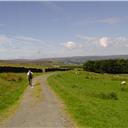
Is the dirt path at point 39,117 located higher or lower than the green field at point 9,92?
higher

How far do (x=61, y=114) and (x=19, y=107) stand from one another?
14.2 ft

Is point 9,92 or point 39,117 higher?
point 39,117

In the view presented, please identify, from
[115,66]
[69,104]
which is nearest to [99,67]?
[115,66]

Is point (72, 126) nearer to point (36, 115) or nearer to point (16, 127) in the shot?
point (16, 127)

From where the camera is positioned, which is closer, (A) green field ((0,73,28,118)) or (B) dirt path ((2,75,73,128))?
(B) dirt path ((2,75,73,128))

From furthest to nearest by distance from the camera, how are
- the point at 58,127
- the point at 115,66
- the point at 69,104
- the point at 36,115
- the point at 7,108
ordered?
the point at 115,66 → the point at 69,104 → the point at 7,108 → the point at 36,115 → the point at 58,127

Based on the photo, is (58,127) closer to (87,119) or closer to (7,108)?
(87,119)

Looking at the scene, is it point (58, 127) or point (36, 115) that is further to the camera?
point (36, 115)

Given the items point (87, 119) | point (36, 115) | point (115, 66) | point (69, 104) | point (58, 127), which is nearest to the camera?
point (58, 127)

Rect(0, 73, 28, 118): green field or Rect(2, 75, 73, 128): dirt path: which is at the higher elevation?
Rect(2, 75, 73, 128): dirt path

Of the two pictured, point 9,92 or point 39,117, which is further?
point 9,92

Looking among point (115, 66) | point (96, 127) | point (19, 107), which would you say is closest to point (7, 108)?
point (19, 107)

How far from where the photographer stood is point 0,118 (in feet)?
63.0

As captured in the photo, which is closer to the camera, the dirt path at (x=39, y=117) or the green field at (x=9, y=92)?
the dirt path at (x=39, y=117)
